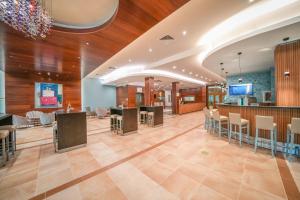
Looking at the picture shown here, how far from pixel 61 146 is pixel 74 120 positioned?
2.68 feet

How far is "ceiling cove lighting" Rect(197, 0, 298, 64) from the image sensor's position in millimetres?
3230

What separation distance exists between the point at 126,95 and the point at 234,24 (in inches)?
478

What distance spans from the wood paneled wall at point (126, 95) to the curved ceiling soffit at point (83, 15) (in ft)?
35.9

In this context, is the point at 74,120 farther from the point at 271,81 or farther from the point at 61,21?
the point at 271,81

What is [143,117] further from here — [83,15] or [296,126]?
[296,126]

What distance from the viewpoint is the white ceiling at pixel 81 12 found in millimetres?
2963

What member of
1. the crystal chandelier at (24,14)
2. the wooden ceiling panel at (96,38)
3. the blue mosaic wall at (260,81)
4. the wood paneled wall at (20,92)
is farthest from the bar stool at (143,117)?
the wood paneled wall at (20,92)

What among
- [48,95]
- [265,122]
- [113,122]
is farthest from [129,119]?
[48,95]

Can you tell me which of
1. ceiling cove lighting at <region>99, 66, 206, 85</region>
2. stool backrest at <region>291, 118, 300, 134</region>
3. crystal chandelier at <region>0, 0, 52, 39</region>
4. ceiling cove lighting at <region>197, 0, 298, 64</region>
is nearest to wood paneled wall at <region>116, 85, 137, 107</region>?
ceiling cove lighting at <region>99, 66, 206, 85</region>

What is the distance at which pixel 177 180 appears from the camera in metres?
2.32

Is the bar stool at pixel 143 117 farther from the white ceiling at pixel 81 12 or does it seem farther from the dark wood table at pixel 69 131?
the white ceiling at pixel 81 12

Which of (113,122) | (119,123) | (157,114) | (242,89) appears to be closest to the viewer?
(119,123)

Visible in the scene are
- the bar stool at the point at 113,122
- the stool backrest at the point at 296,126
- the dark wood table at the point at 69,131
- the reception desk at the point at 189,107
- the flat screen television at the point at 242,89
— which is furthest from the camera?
the reception desk at the point at 189,107

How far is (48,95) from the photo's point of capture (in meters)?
10.0
